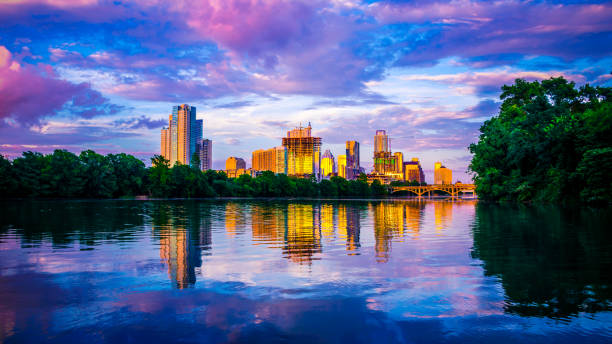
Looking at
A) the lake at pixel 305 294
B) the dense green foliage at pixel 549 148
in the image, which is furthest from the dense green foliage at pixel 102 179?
the lake at pixel 305 294

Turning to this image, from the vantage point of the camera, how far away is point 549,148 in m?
58.8

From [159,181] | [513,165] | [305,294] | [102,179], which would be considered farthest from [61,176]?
[305,294]

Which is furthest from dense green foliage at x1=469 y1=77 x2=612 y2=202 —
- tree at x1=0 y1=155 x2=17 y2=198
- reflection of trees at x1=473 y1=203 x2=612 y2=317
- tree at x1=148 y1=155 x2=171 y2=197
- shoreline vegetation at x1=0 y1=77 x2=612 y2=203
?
tree at x1=0 y1=155 x2=17 y2=198

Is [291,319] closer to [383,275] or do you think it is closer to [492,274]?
[383,275]

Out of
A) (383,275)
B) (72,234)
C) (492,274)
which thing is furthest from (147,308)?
(72,234)

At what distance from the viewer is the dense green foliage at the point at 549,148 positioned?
46719 millimetres

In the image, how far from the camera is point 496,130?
7356 centimetres

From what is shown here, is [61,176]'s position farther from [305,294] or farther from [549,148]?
[305,294]

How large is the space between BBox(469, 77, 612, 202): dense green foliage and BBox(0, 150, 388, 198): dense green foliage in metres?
98.1

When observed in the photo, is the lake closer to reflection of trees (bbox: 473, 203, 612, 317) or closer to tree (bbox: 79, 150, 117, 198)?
reflection of trees (bbox: 473, 203, 612, 317)

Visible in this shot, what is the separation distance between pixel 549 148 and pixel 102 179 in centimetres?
11136

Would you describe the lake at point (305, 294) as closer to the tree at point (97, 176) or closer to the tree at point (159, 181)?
the tree at point (97, 176)

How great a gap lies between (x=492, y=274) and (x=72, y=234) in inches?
788

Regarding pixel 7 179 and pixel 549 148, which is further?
pixel 7 179
